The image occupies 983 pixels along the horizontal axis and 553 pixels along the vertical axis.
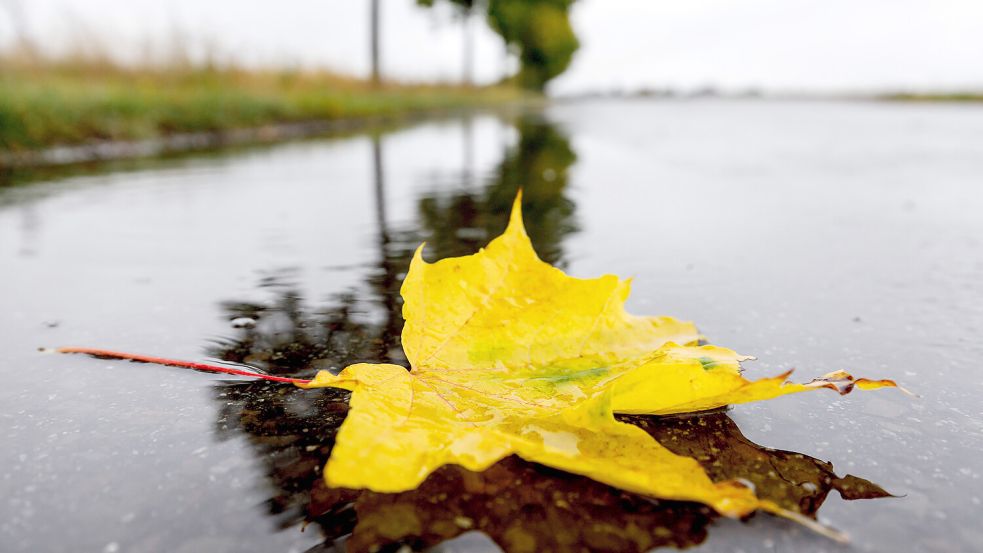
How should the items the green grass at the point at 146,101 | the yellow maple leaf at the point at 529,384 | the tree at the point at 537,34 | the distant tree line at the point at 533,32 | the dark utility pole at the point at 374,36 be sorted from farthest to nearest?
1. the tree at the point at 537,34
2. the distant tree line at the point at 533,32
3. the dark utility pole at the point at 374,36
4. the green grass at the point at 146,101
5. the yellow maple leaf at the point at 529,384

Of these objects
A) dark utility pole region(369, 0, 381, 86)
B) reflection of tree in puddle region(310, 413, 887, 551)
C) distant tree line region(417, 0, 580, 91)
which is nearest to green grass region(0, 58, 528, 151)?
dark utility pole region(369, 0, 381, 86)

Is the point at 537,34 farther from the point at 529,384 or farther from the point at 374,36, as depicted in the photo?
the point at 529,384

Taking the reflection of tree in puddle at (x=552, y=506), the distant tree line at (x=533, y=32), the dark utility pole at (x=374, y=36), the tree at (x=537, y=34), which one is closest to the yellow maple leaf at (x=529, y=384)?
the reflection of tree in puddle at (x=552, y=506)

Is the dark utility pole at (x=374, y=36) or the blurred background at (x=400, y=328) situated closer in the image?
the blurred background at (x=400, y=328)

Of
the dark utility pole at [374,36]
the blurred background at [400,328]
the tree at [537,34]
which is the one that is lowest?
the blurred background at [400,328]

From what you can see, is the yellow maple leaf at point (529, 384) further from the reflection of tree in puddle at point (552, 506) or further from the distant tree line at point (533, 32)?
the distant tree line at point (533, 32)

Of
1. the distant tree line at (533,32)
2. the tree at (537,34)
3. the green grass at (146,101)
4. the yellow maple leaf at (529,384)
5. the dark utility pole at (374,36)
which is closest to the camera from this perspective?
the yellow maple leaf at (529,384)

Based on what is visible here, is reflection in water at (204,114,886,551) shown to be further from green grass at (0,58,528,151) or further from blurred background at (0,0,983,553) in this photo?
green grass at (0,58,528,151)

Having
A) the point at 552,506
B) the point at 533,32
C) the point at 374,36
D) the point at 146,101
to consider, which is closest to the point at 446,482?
the point at 552,506
